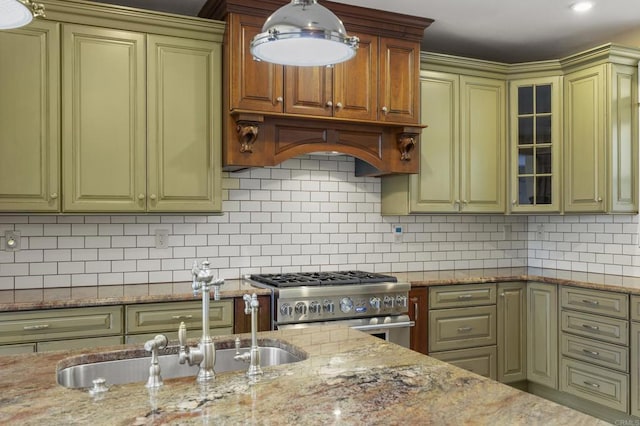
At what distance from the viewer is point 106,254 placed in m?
3.74

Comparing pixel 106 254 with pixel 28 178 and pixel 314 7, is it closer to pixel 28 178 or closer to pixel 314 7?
pixel 28 178

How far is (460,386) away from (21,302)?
2.40m

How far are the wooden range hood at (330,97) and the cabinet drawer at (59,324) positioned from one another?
115 centimetres

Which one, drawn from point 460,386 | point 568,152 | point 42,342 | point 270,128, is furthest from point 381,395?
point 568,152

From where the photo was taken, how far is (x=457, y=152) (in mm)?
4426

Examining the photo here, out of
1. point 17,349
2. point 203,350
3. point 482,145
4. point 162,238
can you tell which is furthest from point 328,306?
point 203,350

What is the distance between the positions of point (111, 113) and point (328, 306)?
1726mm

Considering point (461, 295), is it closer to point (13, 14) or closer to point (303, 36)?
point (303, 36)

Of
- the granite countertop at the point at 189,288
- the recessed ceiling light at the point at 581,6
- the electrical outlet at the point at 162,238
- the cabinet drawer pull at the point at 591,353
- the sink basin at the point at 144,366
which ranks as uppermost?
the recessed ceiling light at the point at 581,6

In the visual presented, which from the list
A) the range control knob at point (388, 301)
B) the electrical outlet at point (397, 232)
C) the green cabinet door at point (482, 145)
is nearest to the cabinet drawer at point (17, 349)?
the range control knob at point (388, 301)

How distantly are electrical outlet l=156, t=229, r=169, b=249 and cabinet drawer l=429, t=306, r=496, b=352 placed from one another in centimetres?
185

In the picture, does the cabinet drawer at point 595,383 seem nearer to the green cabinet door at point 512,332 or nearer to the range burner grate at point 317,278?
the green cabinet door at point 512,332

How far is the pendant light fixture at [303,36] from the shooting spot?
1889 millimetres

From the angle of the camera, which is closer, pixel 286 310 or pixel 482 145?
pixel 286 310
